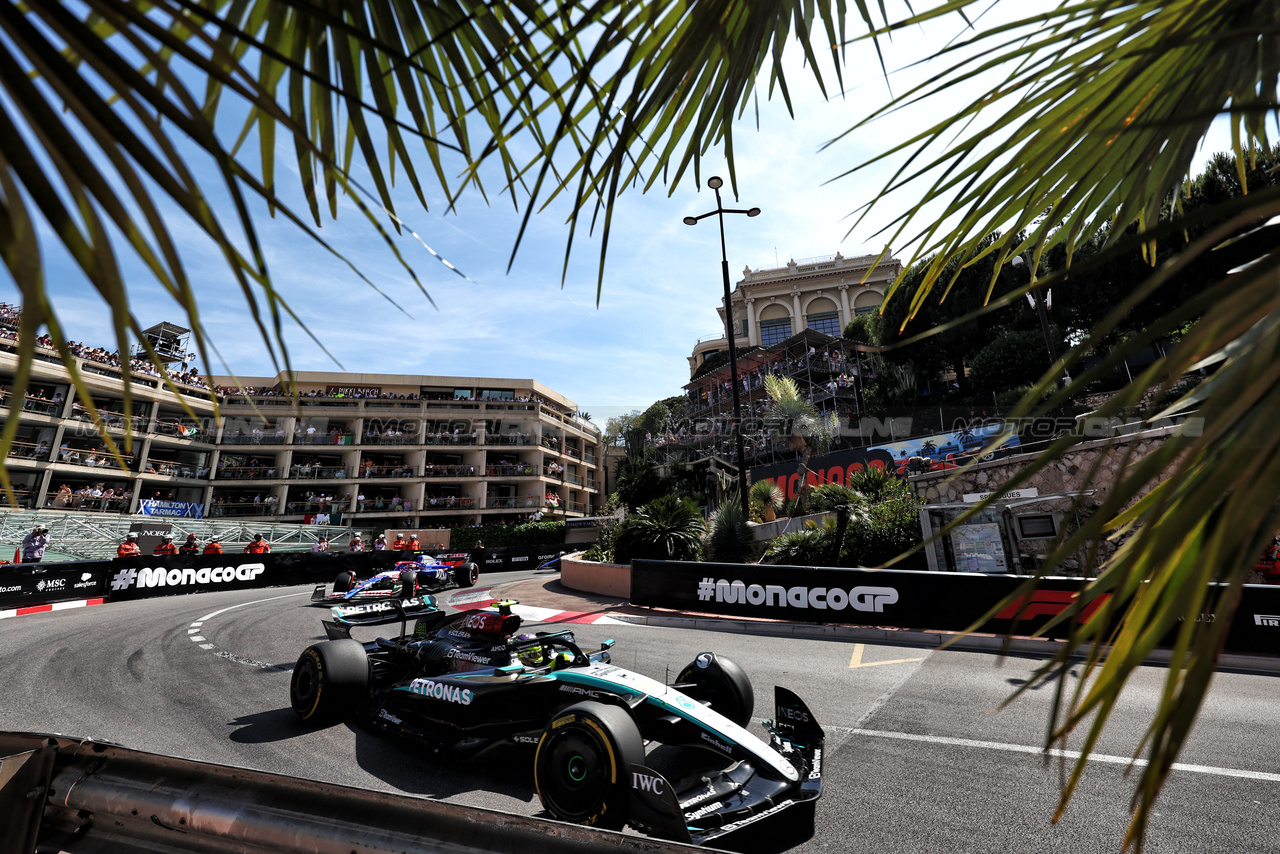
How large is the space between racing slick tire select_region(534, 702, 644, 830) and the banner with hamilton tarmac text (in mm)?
14702

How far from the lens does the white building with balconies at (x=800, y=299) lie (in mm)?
50281

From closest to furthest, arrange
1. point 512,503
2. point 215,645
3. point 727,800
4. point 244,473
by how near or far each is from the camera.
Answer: point 727,800
point 215,645
point 244,473
point 512,503

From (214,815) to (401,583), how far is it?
407 inches

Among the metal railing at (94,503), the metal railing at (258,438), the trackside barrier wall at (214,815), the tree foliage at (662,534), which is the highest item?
the metal railing at (258,438)

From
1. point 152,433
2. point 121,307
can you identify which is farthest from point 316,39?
point 152,433

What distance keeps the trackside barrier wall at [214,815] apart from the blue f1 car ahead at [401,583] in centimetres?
700

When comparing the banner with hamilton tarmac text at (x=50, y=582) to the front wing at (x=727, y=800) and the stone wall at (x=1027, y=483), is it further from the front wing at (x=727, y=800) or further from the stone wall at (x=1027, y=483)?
the stone wall at (x=1027, y=483)

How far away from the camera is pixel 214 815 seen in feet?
6.54

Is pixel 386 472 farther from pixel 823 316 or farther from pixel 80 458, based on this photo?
pixel 823 316

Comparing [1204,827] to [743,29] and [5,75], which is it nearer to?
[743,29]

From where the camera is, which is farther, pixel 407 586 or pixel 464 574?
pixel 464 574

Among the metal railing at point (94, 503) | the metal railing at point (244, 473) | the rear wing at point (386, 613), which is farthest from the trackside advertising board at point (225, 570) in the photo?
the metal railing at point (244, 473)

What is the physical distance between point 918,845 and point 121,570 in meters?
17.8

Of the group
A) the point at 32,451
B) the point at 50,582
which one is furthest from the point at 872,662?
the point at 32,451
